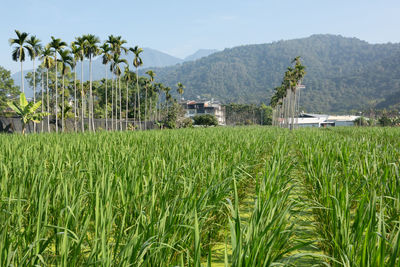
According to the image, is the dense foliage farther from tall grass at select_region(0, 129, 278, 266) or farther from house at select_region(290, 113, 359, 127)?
tall grass at select_region(0, 129, 278, 266)

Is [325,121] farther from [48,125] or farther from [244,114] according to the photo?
[48,125]

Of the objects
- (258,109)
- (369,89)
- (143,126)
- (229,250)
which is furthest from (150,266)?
(369,89)

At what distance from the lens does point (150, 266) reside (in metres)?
1.93

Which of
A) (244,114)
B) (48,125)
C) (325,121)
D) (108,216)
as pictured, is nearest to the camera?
(108,216)

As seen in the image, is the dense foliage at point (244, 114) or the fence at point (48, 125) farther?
the dense foliage at point (244, 114)

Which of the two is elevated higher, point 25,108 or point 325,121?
point 25,108

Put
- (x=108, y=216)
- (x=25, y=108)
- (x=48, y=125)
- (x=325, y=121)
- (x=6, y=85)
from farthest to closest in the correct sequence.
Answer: (x=325, y=121) → (x=6, y=85) → (x=48, y=125) → (x=25, y=108) → (x=108, y=216)

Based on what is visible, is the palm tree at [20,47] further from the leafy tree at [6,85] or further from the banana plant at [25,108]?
the leafy tree at [6,85]

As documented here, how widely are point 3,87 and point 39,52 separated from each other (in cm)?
2262

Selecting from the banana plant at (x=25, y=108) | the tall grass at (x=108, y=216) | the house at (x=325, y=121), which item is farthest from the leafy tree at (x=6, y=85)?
the house at (x=325, y=121)

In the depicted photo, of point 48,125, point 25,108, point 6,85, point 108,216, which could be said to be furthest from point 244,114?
point 108,216

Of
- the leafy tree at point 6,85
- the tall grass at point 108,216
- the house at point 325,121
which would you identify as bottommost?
the tall grass at point 108,216

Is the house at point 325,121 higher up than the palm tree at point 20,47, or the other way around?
the palm tree at point 20,47

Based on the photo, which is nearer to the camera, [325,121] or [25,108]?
[25,108]
